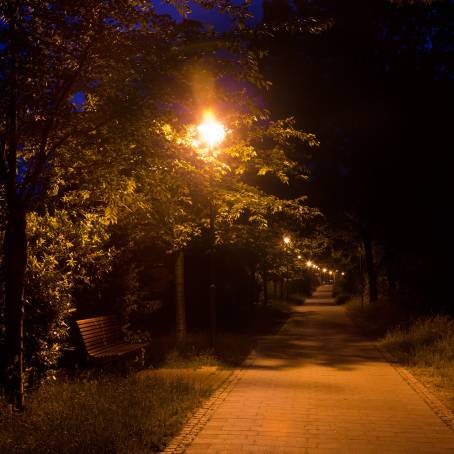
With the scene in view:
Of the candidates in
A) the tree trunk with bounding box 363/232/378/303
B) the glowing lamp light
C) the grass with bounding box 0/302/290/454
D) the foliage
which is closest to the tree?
the grass with bounding box 0/302/290/454

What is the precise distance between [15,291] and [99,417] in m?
1.73

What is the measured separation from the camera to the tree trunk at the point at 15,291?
7074mm

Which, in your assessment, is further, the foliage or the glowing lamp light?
the glowing lamp light

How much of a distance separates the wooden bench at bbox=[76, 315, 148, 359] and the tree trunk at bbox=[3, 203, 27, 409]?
10.3ft

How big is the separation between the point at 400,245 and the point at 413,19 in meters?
9.02

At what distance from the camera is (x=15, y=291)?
7070 millimetres

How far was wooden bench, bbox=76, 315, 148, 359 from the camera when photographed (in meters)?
10.4

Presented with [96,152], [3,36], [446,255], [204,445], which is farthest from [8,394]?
Result: [446,255]

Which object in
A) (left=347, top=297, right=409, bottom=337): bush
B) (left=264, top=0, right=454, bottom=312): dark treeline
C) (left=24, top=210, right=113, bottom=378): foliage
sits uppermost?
(left=264, top=0, right=454, bottom=312): dark treeline

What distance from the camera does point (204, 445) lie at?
20.9ft

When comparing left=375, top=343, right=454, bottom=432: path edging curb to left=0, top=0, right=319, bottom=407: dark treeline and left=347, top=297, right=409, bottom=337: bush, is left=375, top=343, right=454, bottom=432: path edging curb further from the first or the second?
left=347, top=297, right=409, bottom=337: bush

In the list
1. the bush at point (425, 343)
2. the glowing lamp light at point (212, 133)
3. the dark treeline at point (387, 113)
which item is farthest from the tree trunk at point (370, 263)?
the glowing lamp light at point (212, 133)

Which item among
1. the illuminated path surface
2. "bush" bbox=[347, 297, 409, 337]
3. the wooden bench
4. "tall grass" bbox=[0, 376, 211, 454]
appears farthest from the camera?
"bush" bbox=[347, 297, 409, 337]

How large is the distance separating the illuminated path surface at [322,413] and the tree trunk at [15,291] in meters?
2.27
